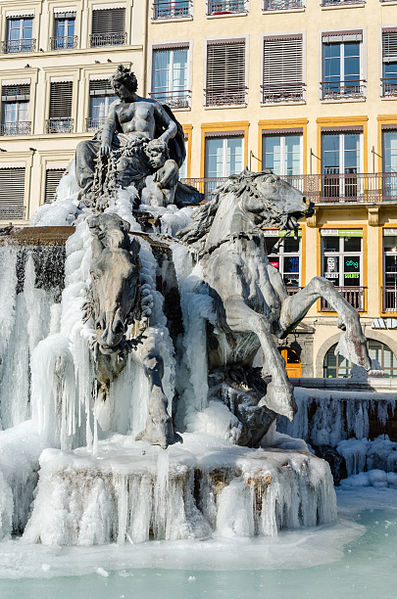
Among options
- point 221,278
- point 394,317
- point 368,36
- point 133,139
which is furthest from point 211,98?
point 221,278

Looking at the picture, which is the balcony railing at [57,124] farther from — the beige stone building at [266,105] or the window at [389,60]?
the window at [389,60]

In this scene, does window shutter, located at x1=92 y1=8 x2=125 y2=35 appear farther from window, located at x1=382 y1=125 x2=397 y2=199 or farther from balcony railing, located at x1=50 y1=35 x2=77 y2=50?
window, located at x1=382 y1=125 x2=397 y2=199

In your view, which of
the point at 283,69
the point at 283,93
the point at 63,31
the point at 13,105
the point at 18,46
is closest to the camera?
the point at 283,93

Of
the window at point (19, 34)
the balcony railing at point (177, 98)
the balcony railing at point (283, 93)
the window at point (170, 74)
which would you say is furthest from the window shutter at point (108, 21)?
the balcony railing at point (283, 93)

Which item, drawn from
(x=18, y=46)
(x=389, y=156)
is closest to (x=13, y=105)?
(x=18, y=46)

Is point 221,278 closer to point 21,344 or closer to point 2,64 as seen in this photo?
point 21,344

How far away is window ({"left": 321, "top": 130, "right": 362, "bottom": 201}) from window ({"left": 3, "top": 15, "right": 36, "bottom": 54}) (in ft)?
45.7

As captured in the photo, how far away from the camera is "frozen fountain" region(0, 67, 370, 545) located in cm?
581

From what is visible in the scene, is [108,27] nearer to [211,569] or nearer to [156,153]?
[156,153]

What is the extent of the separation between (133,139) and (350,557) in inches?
265

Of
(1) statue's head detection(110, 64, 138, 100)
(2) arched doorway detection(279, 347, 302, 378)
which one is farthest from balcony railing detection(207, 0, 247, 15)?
(1) statue's head detection(110, 64, 138, 100)

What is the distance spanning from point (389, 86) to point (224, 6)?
25.3 feet

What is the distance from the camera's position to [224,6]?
32188 millimetres

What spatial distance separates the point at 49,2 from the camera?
112ft
